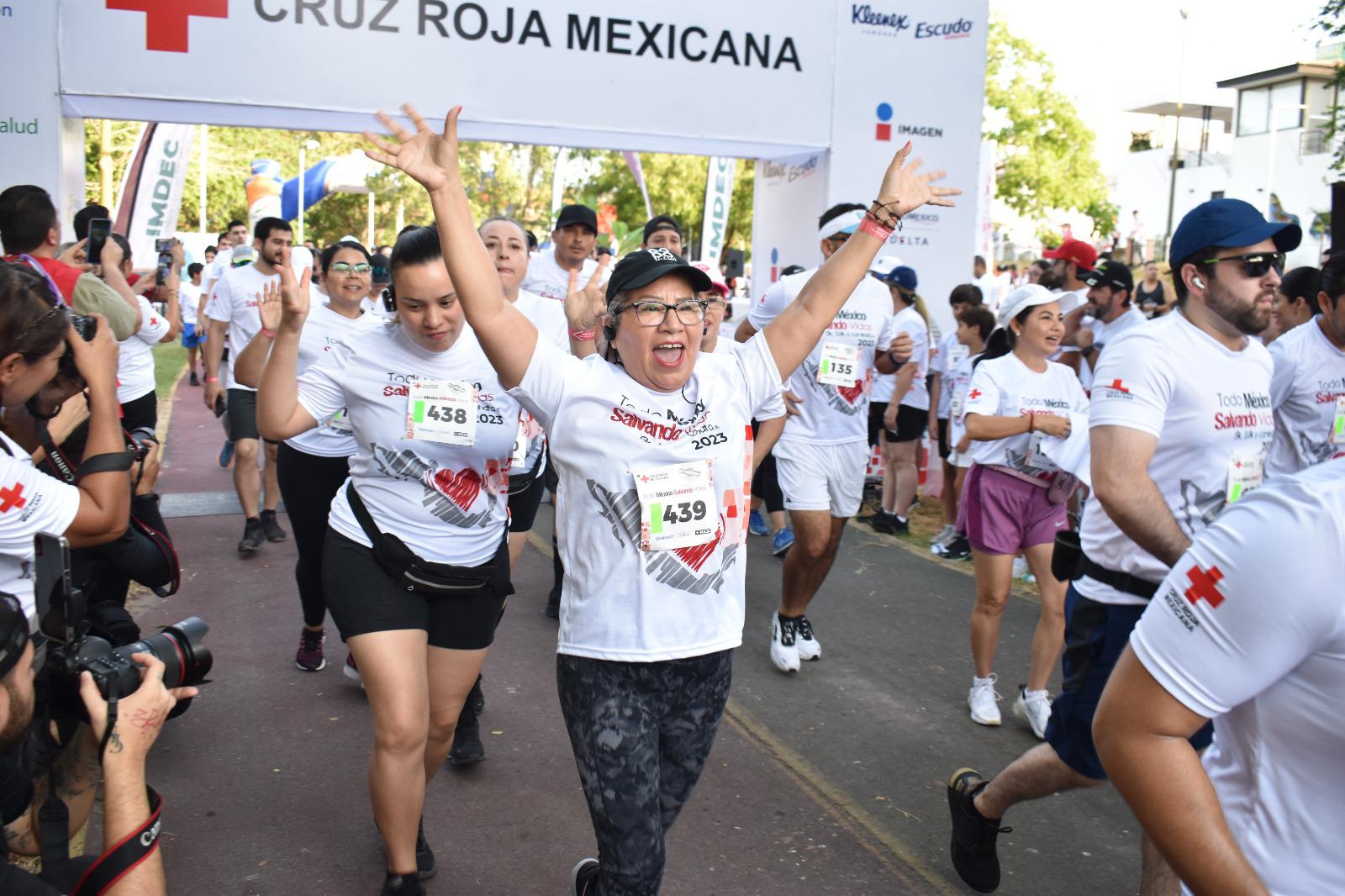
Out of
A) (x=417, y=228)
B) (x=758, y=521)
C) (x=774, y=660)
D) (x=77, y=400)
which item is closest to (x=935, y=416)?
(x=758, y=521)

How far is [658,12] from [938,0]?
2.87m

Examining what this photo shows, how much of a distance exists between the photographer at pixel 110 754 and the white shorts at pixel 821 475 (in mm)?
3912

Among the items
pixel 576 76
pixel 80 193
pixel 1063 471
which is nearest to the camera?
pixel 1063 471

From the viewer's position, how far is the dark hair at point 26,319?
251 centimetres

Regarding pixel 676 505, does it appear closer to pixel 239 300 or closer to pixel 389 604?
pixel 389 604

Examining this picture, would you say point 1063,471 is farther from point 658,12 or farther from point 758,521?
point 658,12

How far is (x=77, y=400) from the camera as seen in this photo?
333cm

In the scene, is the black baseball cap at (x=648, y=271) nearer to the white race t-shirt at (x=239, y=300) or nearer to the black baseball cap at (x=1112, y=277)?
the white race t-shirt at (x=239, y=300)

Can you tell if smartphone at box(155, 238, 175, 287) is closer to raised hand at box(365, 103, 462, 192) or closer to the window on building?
raised hand at box(365, 103, 462, 192)

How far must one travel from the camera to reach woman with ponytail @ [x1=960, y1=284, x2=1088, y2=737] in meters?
5.00

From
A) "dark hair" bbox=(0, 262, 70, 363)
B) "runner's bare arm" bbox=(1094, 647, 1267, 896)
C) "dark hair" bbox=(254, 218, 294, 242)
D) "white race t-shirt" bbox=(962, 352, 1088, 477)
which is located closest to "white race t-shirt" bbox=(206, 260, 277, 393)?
"dark hair" bbox=(254, 218, 294, 242)

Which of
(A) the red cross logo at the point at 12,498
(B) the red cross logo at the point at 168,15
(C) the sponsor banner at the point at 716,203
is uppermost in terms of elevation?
(B) the red cross logo at the point at 168,15

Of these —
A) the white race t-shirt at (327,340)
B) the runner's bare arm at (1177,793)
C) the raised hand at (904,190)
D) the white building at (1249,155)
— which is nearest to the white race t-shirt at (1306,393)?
the raised hand at (904,190)

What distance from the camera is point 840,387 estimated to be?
600 centimetres
